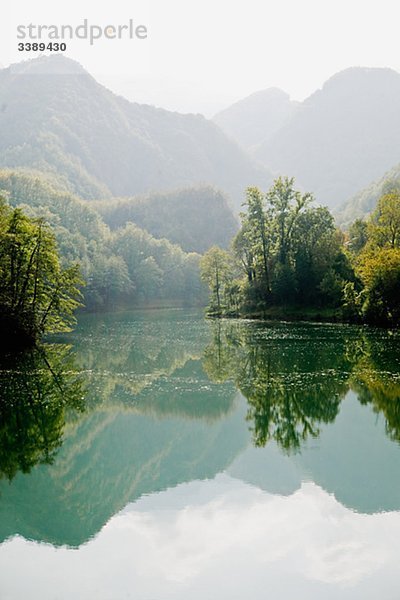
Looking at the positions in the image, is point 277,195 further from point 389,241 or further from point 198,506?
point 198,506

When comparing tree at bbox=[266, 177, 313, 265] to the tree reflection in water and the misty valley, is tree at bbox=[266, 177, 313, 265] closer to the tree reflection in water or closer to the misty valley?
the tree reflection in water

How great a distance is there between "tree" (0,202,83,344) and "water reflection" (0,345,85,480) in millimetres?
3797

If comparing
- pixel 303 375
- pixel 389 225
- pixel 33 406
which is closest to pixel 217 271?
pixel 389 225

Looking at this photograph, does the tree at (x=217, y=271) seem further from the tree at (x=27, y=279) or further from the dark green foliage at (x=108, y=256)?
the tree at (x=27, y=279)

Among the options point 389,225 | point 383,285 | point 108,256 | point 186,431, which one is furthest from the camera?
point 108,256

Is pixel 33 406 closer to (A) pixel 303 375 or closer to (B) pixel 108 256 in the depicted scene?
(A) pixel 303 375

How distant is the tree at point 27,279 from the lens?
37.9 meters

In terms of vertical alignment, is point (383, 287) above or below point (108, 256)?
below

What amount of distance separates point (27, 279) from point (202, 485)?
90.8ft

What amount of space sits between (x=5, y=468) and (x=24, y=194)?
440ft

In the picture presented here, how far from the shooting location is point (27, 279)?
1526 inches

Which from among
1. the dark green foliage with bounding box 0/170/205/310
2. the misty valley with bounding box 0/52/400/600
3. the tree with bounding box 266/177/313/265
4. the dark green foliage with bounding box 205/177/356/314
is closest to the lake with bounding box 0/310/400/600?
the misty valley with bounding box 0/52/400/600

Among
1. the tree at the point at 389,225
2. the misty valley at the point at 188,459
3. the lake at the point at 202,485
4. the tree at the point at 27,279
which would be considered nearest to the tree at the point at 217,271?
the tree at the point at 389,225

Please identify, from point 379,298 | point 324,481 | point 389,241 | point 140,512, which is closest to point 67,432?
point 140,512
